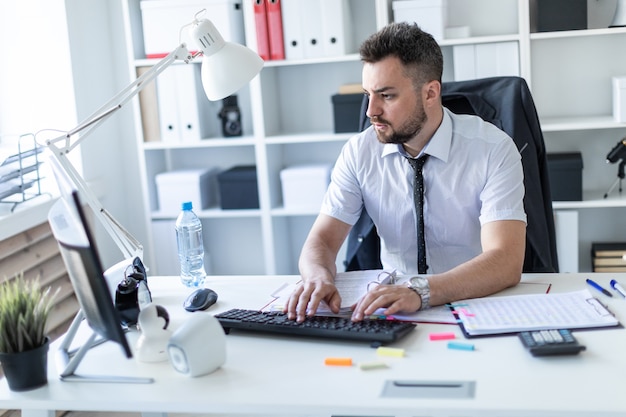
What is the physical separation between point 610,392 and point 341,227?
1.07m

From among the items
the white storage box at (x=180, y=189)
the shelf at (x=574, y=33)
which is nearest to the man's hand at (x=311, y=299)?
the shelf at (x=574, y=33)

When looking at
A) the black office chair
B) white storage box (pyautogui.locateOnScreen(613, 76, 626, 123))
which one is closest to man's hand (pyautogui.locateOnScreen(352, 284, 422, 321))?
the black office chair

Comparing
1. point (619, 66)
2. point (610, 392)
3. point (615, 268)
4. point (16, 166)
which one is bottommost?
point (615, 268)

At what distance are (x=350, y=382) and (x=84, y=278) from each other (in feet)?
1.64

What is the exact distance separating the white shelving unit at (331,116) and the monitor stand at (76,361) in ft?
6.44

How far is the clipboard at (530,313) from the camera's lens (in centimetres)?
163

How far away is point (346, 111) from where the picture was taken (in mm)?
3539

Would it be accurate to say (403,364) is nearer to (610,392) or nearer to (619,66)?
(610,392)

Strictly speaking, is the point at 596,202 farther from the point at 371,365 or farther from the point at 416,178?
the point at 371,365

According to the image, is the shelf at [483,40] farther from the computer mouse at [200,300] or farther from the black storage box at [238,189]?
the computer mouse at [200,300]

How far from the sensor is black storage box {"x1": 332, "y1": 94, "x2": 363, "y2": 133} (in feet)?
11.5

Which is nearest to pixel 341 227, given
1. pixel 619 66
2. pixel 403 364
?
pixel 403 364

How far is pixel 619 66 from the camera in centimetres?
354

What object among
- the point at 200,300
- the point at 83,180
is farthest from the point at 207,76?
the point at 200,300
